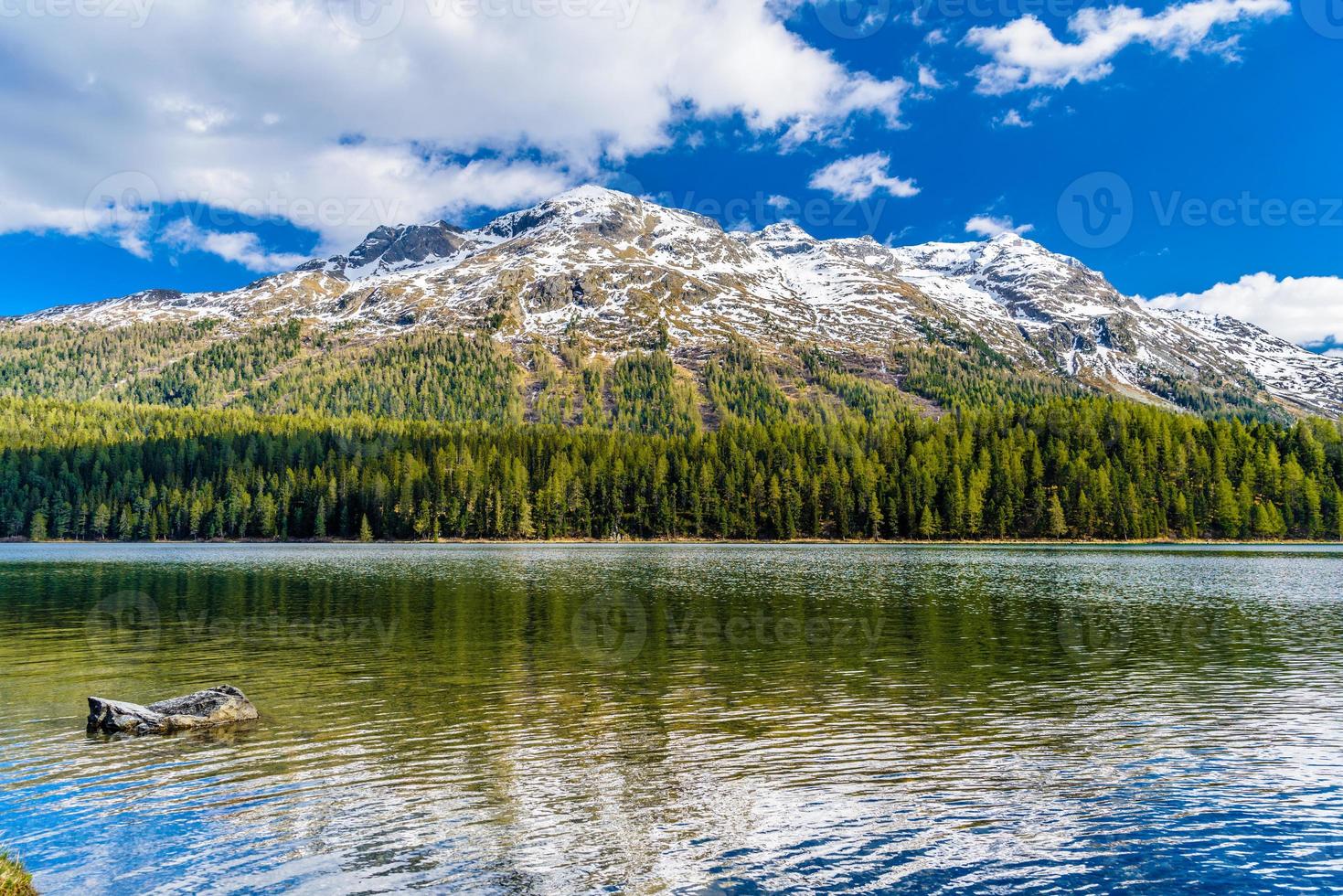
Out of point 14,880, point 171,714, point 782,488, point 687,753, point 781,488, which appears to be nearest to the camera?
point 14,880

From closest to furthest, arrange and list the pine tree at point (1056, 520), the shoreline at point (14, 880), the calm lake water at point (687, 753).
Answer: the shoreline at point (14, 880)
the calm lake water at point (687, 753)
the pine tree at point (1056, 520)

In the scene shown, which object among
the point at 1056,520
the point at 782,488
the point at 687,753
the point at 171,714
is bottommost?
the point at 687,753

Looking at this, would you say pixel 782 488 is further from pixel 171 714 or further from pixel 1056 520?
pixel 171 714

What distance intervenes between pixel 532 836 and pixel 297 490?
629 feet

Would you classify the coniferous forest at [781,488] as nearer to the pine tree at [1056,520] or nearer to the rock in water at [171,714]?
the pine tree at [1056,520]

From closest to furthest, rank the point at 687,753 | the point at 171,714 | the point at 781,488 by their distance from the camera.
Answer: the point at 687,753 < the point at 171,714 < the point at 781,488

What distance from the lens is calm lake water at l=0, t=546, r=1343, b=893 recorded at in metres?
15.1

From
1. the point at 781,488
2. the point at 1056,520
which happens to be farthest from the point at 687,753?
the point at 1056,520

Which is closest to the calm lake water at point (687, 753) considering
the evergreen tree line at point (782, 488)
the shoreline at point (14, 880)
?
the shoreline at point (14, 880)

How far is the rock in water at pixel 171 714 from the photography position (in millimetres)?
24562

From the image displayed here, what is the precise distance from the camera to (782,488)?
17388 cm

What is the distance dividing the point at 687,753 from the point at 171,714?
16.8 metres

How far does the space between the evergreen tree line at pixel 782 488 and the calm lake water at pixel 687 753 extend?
114 metres

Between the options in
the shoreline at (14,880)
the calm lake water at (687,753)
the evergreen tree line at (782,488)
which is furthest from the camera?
the evergreen tree line at (782,488)
